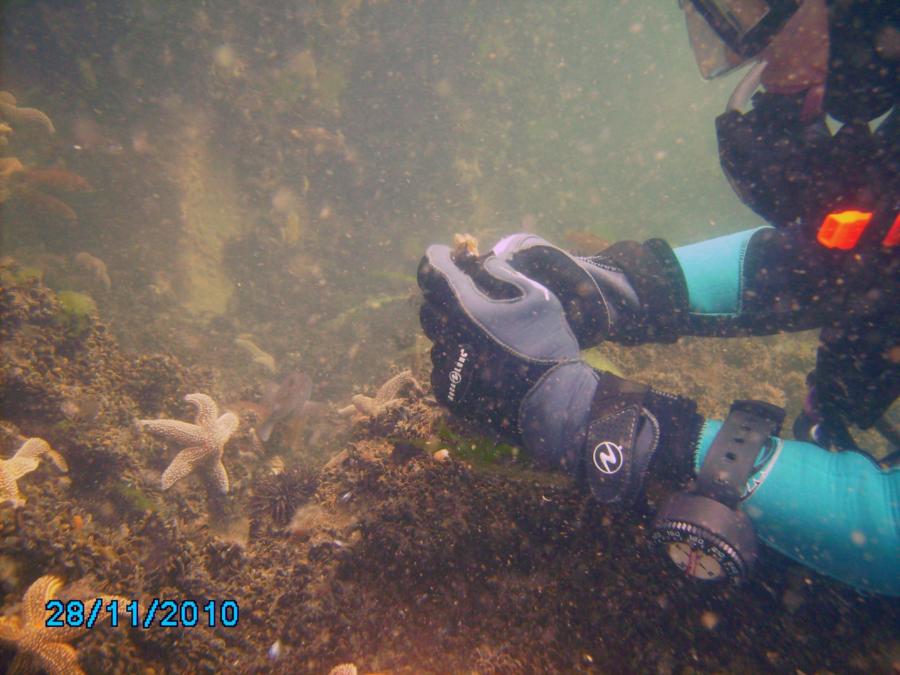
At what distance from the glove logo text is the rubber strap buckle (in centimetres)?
40

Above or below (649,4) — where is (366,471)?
below

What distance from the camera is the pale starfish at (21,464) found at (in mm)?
3049

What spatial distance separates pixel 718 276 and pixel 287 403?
5.01m

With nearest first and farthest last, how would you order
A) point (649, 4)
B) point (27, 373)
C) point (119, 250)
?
point (27, 373) → point (119, 250) → point (649, 4)

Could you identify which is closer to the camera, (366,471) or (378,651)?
(378,651)

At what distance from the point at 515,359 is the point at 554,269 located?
74 cm

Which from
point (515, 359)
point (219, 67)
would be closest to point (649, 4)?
point (219, 67)

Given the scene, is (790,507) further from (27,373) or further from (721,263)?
(27,373)

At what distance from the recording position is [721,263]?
281cm

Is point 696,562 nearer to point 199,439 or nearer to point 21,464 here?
point 199,439

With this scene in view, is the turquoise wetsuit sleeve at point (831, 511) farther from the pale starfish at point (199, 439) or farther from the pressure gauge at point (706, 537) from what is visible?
the pale starfish at point (199, 439)

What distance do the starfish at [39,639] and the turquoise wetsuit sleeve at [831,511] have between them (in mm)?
3482
